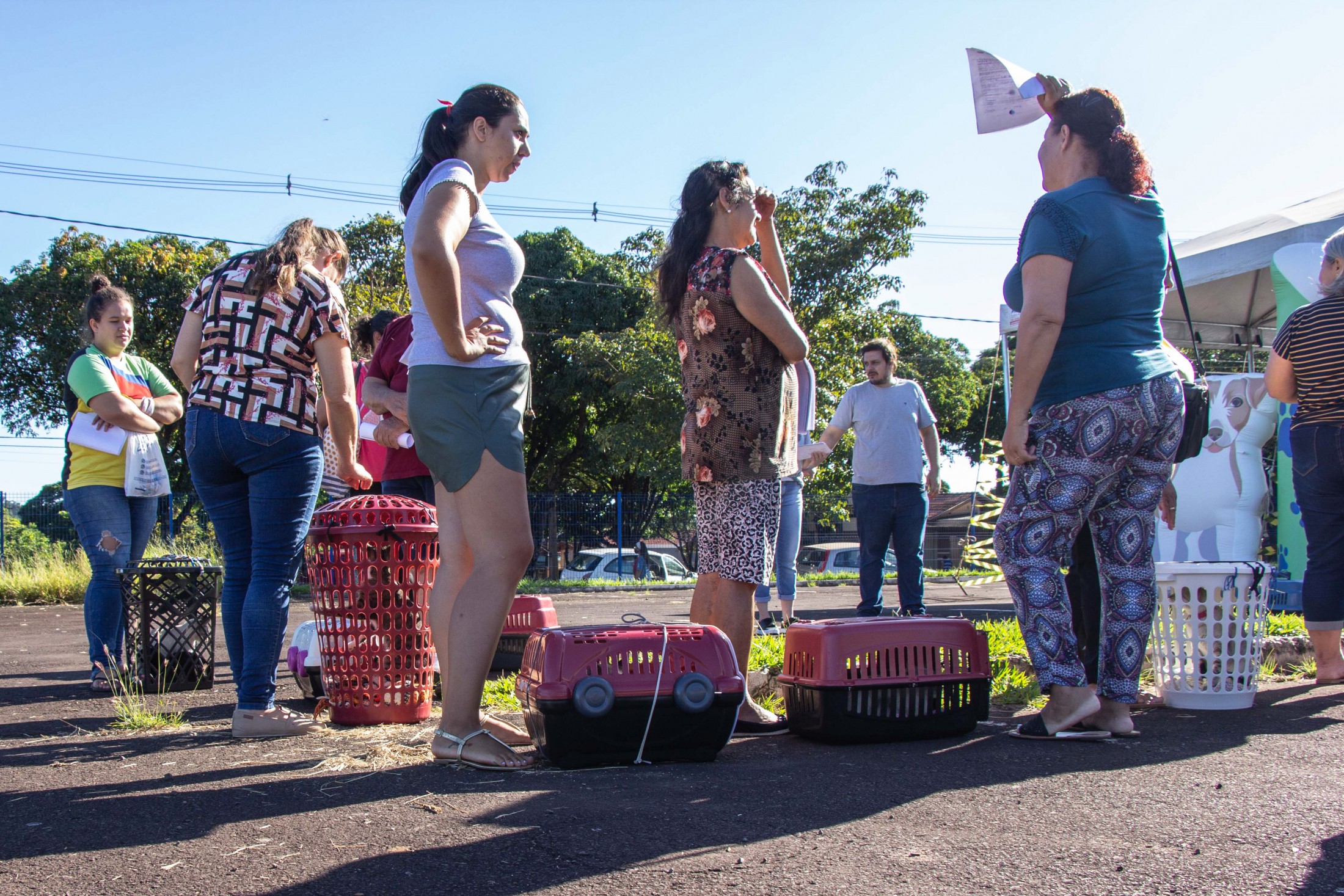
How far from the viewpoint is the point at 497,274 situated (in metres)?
2.97

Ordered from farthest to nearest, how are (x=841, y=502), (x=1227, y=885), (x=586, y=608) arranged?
1. (x=841, y=502)
2. (x=586, y=608)
3. (x=1227, y=885)

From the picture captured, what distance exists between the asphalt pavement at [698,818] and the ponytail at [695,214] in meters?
1.59

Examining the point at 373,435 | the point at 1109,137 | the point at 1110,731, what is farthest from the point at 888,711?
the point at 373,435

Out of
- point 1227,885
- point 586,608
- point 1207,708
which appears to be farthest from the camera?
point 586,608

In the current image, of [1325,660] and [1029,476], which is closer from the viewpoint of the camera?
[1029,476]

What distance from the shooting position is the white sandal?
2.73 meters

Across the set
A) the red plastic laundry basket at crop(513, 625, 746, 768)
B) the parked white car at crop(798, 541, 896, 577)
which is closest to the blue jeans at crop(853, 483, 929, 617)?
the red plastic laundry basket at crop(513, 625, 746, 768)

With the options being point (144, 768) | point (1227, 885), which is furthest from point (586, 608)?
point (1227, 885)

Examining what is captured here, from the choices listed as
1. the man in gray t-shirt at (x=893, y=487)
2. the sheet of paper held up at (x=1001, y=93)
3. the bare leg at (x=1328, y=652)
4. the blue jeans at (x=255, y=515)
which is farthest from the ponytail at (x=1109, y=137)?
the man in gray t-shirt at (x=893, y=487)

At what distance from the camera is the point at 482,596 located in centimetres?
277

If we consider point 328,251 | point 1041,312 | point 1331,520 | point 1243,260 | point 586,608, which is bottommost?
point 586,608

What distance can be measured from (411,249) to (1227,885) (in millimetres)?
2295

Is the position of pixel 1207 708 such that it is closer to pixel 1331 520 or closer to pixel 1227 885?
pixel 1331 520

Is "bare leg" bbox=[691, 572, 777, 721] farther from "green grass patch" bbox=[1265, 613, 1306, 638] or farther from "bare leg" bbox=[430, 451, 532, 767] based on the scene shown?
"green grass patch" bbox=[1265, 613, 1306, 638]
